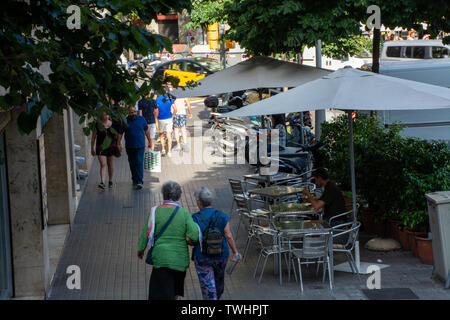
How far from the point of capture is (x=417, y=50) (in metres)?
28.9

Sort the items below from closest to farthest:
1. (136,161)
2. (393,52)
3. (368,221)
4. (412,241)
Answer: (412,241)
(368,221)
(136,161)
(393,52)

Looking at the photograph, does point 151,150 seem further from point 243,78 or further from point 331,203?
point 331,203

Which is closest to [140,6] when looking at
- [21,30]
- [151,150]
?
[21,30]

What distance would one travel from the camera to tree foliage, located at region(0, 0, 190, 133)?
5.09 m

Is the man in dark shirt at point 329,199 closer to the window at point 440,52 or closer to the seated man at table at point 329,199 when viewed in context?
the seated man at table at point 329,199

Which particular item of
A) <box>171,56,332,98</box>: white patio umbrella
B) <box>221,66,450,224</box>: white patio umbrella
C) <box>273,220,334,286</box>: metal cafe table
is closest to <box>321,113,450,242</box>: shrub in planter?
<box>221,66,450,224</box>: white patio umbrella

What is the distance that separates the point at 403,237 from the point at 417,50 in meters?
20.1

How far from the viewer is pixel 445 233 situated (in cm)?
849

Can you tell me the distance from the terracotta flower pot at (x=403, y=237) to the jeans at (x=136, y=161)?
6.23m

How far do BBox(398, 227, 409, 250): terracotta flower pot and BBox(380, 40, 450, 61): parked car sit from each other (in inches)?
755

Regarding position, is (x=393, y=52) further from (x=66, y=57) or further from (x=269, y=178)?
(x=66, y=57)

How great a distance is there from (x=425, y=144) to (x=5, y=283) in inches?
230

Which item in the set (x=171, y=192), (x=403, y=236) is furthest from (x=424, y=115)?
(x=171, y=192)
